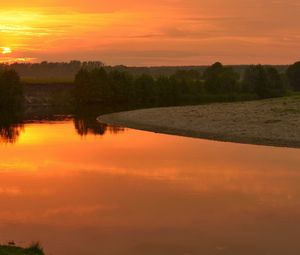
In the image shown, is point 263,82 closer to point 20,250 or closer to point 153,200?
point 153,200

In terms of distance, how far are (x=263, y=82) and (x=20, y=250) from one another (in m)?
125

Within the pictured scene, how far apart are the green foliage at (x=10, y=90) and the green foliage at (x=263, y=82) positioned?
55.2 meters

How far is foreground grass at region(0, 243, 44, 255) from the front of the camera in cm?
1368

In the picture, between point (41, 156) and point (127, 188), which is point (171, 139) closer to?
point (41, 156)

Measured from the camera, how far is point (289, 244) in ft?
52.5

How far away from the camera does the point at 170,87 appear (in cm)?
13425

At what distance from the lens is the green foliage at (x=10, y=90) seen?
342 feet

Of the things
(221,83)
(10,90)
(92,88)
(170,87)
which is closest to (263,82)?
(221,83)

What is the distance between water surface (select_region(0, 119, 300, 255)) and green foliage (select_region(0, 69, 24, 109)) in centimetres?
6733

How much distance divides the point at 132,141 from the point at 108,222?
26462mm

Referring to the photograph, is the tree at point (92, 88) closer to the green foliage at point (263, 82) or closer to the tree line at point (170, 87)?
the tree line at point (170, 87)

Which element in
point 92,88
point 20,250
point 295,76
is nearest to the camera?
point 20,250

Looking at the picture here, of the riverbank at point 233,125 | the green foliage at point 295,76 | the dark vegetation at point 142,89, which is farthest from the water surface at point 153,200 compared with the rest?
the green foliage at point 295,76

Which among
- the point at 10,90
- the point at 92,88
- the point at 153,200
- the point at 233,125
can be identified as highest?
the point at 10,90
